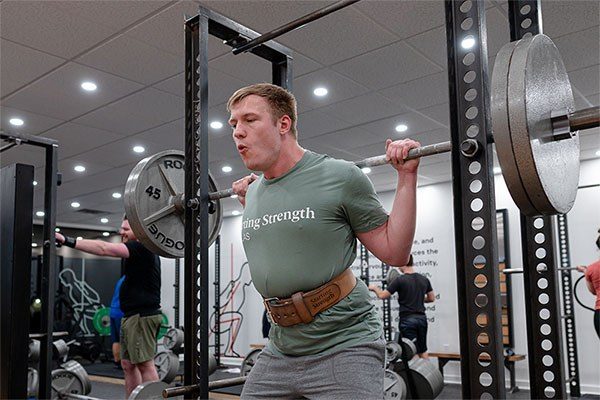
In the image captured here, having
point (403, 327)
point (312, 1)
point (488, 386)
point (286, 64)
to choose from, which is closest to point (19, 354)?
point (286, 64)

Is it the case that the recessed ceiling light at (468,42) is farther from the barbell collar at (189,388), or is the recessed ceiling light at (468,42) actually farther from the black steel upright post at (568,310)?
the black steel upright post at (568,310)

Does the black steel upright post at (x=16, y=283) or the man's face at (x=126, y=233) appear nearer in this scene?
the black steel upright post at (x=16, y=283)

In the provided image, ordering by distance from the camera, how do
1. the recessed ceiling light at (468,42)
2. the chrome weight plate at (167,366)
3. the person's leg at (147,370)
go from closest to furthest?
the recessed ceiling light at (468,42), the person's leg at (147,370), the chrome weight plate at (167,366)

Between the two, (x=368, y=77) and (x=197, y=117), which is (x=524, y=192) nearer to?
(x=197, y=117)

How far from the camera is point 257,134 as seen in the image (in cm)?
148

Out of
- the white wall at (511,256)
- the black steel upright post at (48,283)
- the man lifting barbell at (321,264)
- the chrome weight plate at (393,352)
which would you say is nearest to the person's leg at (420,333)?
the chrome weight plate at (393,352)

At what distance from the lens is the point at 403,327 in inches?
209

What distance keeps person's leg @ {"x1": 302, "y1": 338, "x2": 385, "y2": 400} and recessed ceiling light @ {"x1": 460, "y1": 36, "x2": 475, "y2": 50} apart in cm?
68

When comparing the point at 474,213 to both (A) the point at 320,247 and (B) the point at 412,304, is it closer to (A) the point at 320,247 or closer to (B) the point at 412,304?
Result: (A) the point at 320,247

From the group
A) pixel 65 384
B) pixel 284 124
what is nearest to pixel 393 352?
pixel 65 384

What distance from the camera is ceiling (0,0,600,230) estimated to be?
9.79 feet

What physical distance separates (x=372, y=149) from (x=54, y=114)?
2917 millimetres

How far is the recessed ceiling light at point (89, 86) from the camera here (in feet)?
12.9

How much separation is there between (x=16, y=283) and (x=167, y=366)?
358cm
